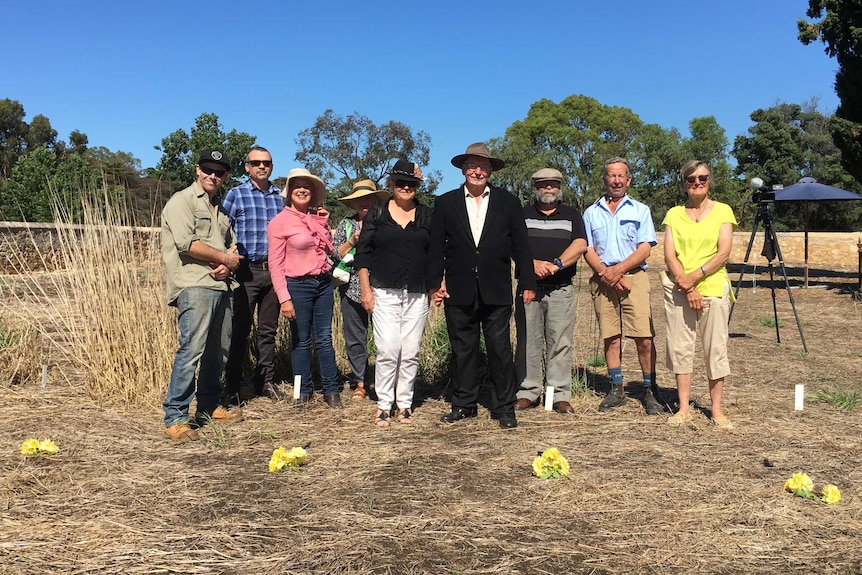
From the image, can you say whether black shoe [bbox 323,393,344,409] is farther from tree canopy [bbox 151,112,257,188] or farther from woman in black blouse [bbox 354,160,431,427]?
tree canopy [bbox 151,112,257,188]

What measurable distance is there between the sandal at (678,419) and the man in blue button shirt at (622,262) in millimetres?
238

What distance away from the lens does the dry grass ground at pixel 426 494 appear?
2.64 metres

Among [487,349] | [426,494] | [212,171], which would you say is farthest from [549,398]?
[212,171]

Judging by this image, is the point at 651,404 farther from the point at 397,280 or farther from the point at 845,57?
the point at 845,57

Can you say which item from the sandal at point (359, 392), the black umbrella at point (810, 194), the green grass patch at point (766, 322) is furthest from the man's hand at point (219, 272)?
the black umbrella at point (810, 194)

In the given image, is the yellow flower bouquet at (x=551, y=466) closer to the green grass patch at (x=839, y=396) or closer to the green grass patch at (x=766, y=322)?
the green grass patch at (x=839, y=396)

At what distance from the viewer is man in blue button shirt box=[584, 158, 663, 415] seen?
4836mm

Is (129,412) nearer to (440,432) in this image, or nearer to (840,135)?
(440,432)

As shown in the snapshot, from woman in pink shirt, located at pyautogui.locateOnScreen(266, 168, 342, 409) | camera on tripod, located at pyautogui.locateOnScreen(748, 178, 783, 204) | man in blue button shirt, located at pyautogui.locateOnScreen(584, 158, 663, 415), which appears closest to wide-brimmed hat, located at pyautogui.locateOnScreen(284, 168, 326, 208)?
woman in pink shirt, located at pyautogui.locateOnScreen(266, 168, 342, 409)

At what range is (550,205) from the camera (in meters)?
4.95

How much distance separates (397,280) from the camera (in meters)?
4.59

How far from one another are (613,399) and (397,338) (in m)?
1.76

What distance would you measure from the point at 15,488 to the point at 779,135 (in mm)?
38094

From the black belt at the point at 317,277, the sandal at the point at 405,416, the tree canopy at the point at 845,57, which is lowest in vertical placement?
the sandal at the point at 405,416
